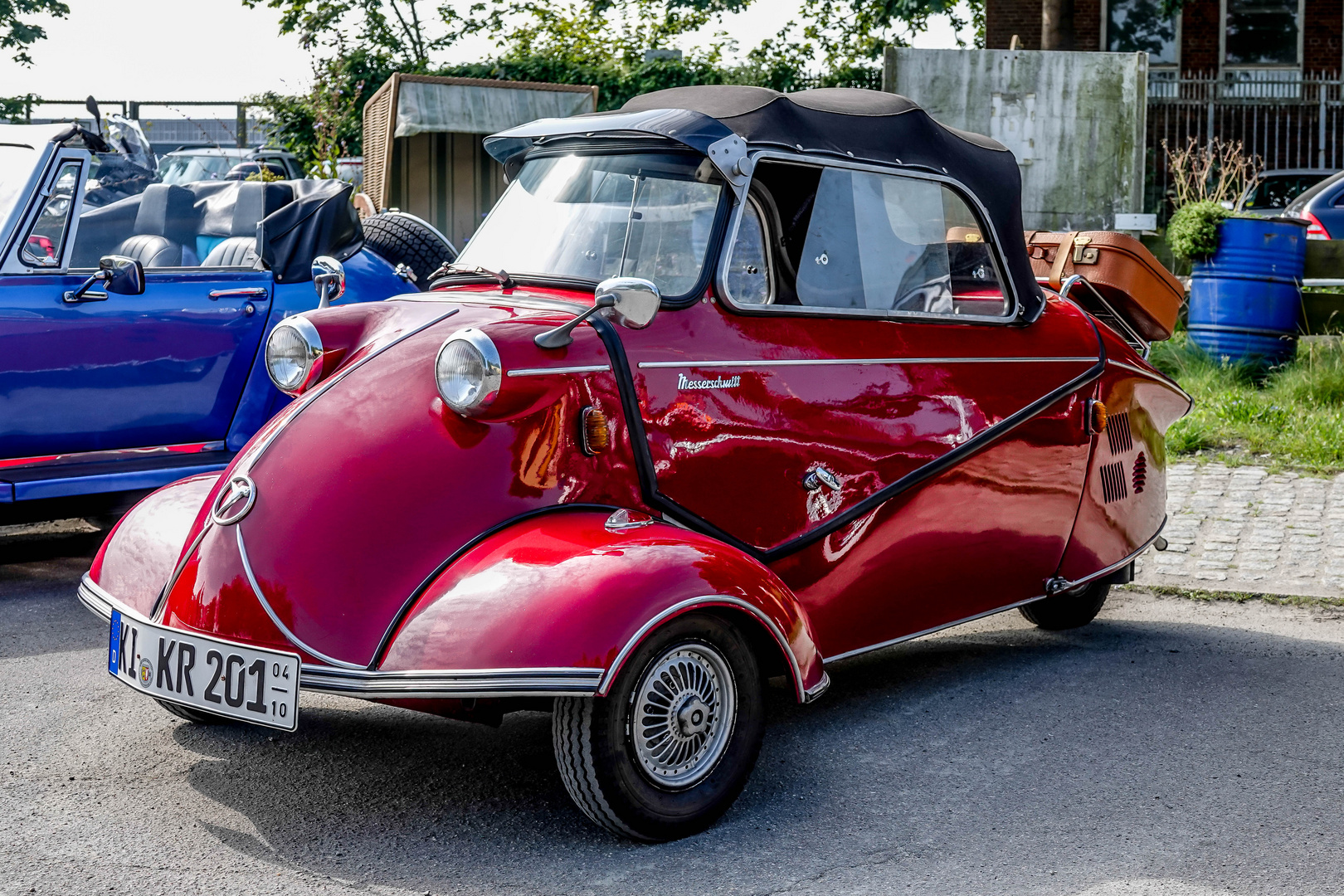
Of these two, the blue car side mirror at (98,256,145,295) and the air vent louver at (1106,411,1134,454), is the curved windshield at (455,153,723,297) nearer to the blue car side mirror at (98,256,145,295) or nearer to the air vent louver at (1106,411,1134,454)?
the air vent louver at (1106,411,1134,454)

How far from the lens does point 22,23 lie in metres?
27.7

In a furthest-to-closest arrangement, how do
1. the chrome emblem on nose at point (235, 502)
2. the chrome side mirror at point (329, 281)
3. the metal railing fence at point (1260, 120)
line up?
the metal railing fence at point (1260, 120) → the chrome side mirror at point (329, 281) → the chrome emblem on nose at point (235, 502)

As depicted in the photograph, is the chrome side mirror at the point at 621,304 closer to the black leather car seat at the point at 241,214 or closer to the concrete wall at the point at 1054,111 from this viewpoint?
the black leather car seat at the point at 241,214

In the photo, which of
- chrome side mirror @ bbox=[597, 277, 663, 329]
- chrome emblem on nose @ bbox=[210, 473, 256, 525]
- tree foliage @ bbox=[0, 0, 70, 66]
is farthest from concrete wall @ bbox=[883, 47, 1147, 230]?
tree foliage @ bbox=[0, 0, 70, 66]

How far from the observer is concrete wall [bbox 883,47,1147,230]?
15.1m

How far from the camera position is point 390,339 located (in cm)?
383

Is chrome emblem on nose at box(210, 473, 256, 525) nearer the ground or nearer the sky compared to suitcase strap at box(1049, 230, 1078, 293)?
nearer the ground

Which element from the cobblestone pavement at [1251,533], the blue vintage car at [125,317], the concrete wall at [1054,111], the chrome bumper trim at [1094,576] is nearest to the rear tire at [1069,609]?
the chrome bumper trim at [1094,576]

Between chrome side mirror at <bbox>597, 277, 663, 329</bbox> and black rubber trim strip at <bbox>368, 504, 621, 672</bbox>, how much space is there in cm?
50

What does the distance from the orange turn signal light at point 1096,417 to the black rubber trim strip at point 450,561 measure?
6.95 ft

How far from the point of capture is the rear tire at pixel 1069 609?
18.1ft

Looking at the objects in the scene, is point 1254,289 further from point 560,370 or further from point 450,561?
point 450,561

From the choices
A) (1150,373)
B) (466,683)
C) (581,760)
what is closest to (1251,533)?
(1150,373)

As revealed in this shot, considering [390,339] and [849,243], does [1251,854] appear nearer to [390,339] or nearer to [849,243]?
[849,243]
